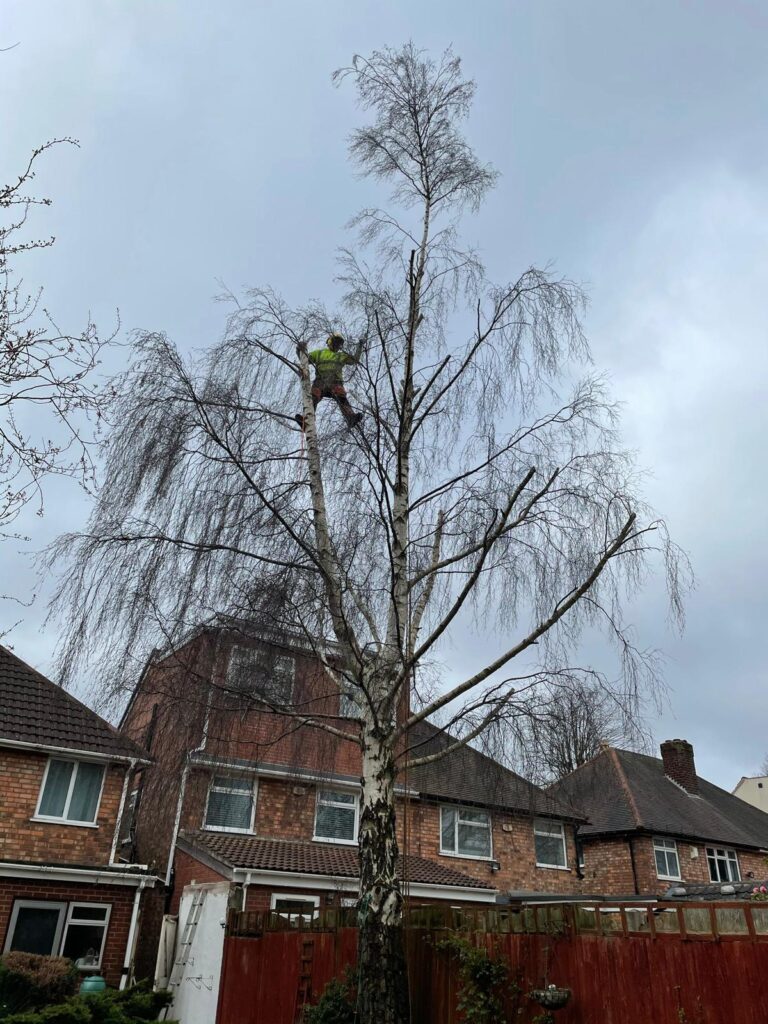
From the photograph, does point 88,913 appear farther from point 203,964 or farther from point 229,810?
point 203,964

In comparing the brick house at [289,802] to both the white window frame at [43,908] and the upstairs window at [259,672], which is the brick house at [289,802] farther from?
the white window frame at [43,908]

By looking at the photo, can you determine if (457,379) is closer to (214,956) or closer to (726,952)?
(726,952)

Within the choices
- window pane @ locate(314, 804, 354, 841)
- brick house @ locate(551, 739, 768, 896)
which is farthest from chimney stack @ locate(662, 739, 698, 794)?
window pane @ locate(314, 804, 354, 841)

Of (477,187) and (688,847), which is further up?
(477,187)

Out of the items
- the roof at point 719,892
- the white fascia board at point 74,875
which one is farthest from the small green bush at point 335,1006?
the white fascia board at point 74,875

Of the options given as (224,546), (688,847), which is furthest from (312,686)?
(688,847)

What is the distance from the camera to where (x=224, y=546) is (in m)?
7.67

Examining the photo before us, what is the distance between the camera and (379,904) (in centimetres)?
691

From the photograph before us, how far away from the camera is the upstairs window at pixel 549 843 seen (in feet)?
69.5

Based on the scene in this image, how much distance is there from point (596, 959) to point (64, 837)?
11.6 meters

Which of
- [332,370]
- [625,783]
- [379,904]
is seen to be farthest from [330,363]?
[625,783]

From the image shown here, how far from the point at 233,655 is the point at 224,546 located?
1.07m

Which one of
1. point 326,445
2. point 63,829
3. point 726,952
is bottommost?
point 726,952

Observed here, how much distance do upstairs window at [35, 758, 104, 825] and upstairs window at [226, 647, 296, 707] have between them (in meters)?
9.15
